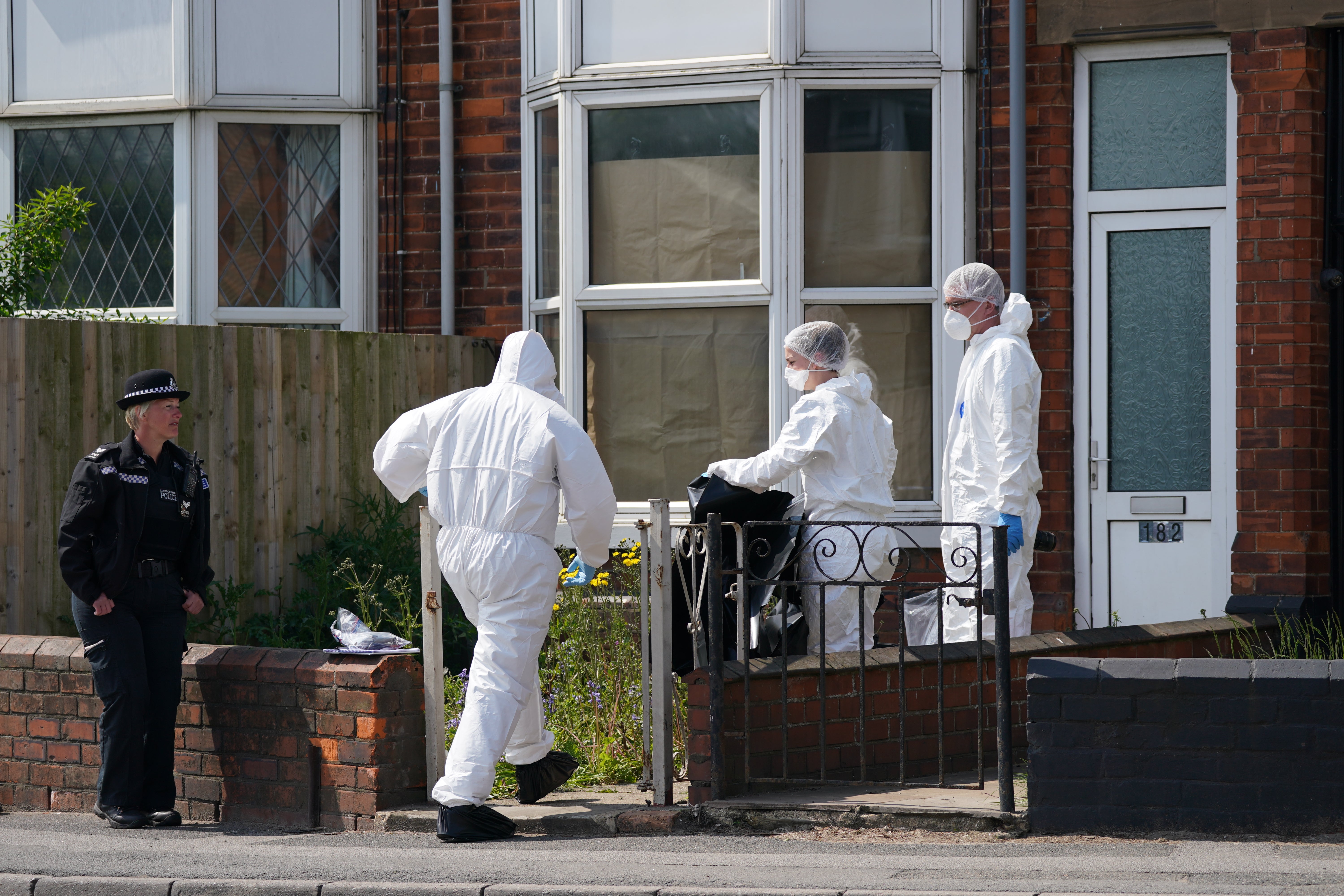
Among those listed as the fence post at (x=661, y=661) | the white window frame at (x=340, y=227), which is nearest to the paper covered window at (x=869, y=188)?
the white window frame at (x=340, y=227)

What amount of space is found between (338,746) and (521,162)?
13.6 feet

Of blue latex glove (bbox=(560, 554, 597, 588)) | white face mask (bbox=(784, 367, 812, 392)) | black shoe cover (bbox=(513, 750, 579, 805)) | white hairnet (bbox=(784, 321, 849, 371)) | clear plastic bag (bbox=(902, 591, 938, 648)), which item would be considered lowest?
black shoe cover (bbox=(513, 750, 579, 805))

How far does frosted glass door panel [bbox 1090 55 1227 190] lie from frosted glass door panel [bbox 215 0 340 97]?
436 cm

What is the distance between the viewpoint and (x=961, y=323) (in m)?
6.82

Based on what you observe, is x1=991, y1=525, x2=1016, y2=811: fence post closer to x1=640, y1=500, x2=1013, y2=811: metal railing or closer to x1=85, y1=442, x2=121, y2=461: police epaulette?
x1=640, y1=500, x2=1013, y2=811: metal railing

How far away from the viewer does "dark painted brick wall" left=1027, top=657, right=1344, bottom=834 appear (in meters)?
5.30

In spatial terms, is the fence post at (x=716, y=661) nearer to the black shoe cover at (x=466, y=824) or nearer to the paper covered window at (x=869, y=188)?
the black shoe cover at (x=466, y=824)

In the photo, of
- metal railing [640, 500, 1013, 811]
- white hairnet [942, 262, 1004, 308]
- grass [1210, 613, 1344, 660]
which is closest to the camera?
metal railing [640, 500, 1013, 811]

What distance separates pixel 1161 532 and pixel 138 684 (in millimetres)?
5170

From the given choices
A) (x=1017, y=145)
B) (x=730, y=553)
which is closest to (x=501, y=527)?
(x=730, y=553)

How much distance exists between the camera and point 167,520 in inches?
244

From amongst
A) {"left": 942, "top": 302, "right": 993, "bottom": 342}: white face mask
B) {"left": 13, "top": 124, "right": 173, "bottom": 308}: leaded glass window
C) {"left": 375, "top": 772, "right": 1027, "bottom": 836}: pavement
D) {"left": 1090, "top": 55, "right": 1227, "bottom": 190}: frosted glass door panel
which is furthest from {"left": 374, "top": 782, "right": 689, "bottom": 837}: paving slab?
{"left": 13, "top": 124, "right": 173, "bottom": 308}: leaded glass window


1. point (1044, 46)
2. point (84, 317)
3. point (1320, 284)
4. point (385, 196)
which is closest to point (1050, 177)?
point (1044, 46)

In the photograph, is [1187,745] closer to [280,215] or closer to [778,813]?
[778,813]
